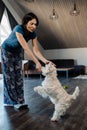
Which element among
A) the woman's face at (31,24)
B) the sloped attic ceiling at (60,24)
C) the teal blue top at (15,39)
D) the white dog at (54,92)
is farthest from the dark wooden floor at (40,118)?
the sloped attic ceiling at (60,24)

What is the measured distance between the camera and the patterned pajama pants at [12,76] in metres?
3.40

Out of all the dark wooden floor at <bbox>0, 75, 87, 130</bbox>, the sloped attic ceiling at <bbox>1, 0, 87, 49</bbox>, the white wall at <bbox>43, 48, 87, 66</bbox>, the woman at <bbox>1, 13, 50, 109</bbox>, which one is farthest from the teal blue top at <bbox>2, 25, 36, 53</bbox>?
the white wall at <bbox>43, 48, 87, 66</bbox>

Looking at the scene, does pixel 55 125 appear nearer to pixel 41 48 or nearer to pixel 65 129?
pixel 65 129

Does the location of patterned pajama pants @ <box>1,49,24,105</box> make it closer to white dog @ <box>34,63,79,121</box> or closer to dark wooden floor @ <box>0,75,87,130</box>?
dark wooden floor @ <box>0,75,87,130</box>

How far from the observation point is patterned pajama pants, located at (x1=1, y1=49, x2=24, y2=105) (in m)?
3.40

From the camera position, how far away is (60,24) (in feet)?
32.0

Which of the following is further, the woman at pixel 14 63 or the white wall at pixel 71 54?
the white wall at pixel 71 54

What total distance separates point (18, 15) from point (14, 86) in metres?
6.91

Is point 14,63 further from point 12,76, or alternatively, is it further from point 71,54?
point 71,54

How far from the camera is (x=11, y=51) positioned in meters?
3.37

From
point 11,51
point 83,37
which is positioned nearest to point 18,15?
point 83,37

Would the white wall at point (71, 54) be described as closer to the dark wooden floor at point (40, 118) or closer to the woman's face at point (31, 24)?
the dark wooden floor at point (40, 118)

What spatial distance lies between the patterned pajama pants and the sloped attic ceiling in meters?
5.24

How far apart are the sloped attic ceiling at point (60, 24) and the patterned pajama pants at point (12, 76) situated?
5242 millimetres
